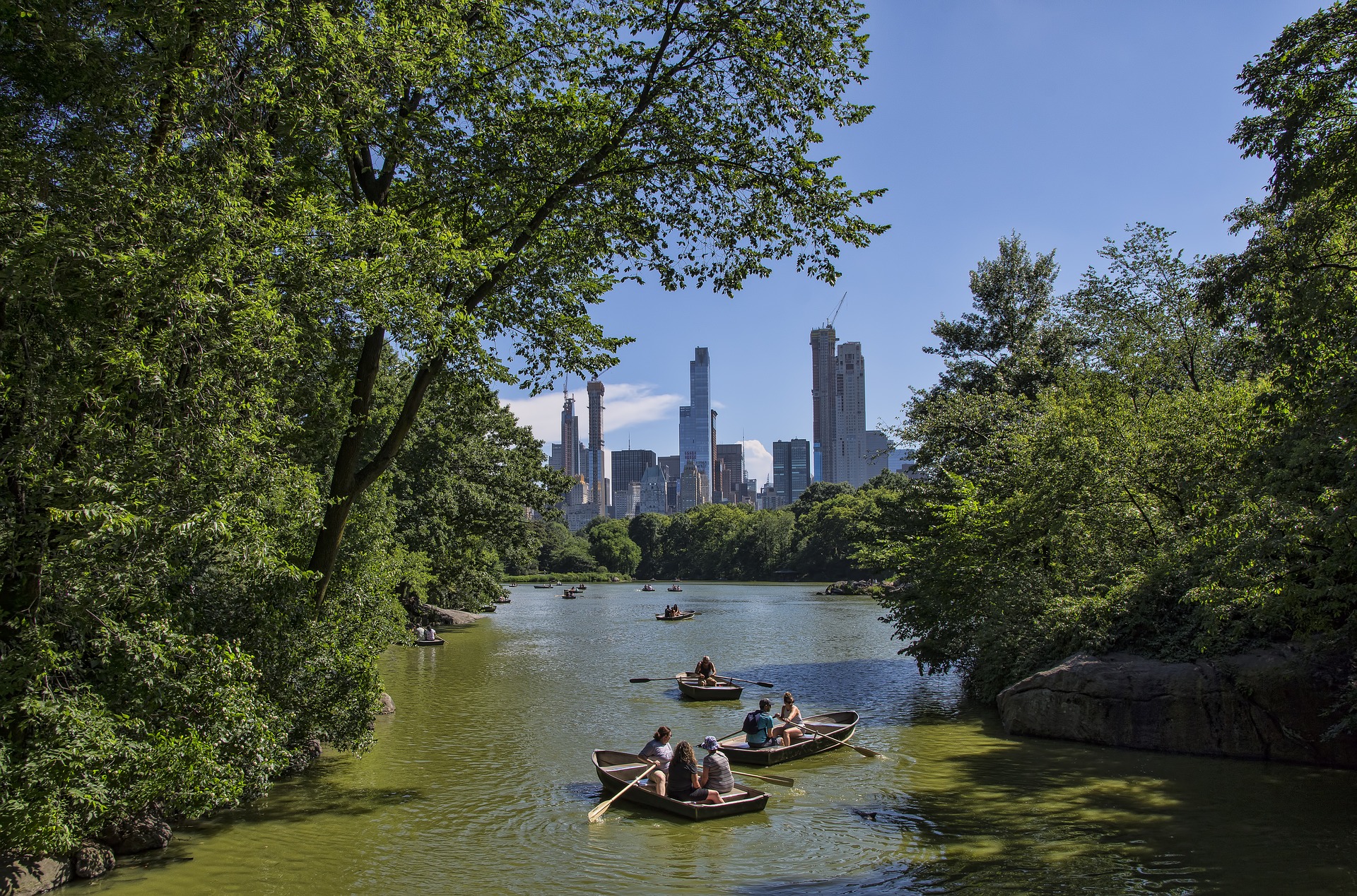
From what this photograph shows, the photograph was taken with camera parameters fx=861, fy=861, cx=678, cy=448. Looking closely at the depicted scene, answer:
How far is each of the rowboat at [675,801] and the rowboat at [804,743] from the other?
1159 mm

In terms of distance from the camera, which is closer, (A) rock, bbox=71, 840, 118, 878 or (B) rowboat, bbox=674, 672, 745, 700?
(A) rock, bbox=71, 840, 118, 878

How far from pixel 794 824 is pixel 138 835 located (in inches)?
310

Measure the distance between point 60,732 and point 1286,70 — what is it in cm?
1492

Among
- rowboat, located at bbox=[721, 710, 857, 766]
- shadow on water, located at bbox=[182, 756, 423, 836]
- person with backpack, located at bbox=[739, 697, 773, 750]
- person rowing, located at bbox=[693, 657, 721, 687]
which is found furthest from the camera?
person rowing, located at bbox=[693, 657, 721, 687]

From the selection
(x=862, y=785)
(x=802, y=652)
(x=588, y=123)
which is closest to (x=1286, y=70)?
(x=588, y=123)

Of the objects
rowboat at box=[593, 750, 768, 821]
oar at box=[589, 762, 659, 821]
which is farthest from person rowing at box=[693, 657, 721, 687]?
oar at box=[589, 762, 659, 821]

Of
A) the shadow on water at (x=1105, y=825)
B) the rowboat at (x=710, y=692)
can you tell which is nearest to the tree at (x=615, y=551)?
the rowboat at (x=710, y=692)

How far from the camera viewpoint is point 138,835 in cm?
969

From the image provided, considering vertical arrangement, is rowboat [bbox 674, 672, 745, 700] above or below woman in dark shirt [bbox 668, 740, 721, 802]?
below

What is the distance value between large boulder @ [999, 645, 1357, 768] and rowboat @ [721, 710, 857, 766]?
3.49 metres

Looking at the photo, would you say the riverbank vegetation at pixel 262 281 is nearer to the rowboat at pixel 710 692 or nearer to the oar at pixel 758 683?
the rowboat at pixel 710 692

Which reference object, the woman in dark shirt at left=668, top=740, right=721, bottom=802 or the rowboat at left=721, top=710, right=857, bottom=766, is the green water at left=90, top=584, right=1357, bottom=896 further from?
the woman in dark shirt at left=668, top=740, right=721, bottom=802

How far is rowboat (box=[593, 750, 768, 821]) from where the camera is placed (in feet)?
37.7

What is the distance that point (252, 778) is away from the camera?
34.2 ft
